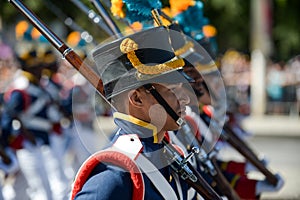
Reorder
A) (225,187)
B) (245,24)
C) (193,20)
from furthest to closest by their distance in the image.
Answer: (245,24)
(193,20)
(225,187)

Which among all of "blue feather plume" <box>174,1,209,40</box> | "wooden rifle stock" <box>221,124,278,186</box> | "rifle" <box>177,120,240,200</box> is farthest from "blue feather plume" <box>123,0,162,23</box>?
"wooden rifle stock" <box>221,124,278,186</box>

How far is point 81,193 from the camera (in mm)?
2781

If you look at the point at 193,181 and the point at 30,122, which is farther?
the point at 30,122

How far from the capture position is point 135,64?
9.66 feet

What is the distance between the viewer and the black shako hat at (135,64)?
294cm

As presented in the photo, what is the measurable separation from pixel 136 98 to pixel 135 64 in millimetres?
127

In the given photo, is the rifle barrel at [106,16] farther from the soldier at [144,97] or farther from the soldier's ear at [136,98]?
the soldier's ear at [136,98]

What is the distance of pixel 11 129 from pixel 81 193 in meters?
4.43

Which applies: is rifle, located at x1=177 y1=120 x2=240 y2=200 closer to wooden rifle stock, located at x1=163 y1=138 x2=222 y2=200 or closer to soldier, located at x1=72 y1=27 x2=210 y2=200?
wooden rifle stock, located at x1=163 y1=138 x2=222 y2=200

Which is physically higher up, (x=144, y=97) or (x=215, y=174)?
(x=144, y=97)

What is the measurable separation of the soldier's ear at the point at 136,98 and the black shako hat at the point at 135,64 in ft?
0.11

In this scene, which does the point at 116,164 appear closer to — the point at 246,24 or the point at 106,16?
the point at 106,16

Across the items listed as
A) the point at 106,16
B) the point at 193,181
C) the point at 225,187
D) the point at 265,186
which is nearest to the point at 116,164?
the point at 193,181

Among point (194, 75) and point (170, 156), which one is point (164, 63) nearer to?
point (170, 156)
